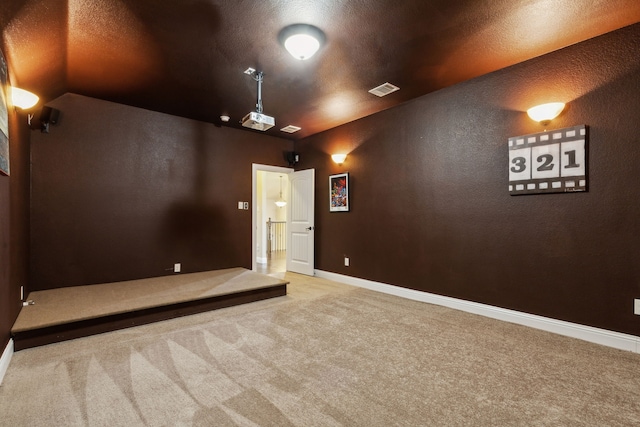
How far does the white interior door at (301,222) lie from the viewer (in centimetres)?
568

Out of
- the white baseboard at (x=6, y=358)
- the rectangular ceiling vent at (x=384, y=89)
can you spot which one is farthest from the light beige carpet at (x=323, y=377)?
the rectangular ceiling vent at (x=384, y=89)

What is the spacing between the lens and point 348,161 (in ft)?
16.8

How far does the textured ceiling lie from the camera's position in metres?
2.22

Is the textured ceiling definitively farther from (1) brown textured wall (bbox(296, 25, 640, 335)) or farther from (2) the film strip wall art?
(2) the film strip wall art

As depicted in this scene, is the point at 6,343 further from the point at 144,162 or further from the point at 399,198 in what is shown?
the point at 399,198

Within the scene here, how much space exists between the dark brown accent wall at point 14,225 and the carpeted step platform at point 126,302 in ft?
0.72

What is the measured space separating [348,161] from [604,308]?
146 inches

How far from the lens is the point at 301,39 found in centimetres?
252

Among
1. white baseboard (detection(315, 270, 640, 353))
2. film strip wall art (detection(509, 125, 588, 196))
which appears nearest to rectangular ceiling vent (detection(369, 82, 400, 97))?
film strip wall art (detection(509, 125, 588, 196))

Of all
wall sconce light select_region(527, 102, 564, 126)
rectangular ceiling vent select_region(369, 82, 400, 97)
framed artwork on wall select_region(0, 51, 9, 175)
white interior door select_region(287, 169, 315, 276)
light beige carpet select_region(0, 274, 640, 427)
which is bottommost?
light beige carpet select_region(0, 274, 640, 427)

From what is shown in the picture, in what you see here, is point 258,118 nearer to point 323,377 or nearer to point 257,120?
point 257,120

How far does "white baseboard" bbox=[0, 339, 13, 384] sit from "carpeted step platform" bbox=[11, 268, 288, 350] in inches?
4.2

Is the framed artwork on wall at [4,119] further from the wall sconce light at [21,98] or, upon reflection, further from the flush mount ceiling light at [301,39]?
the flush mount ceiling light at [301,39]

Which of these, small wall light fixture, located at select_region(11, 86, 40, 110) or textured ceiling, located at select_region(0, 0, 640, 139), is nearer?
textured ceiling, located at select_region(0, 0, 640, 139)
